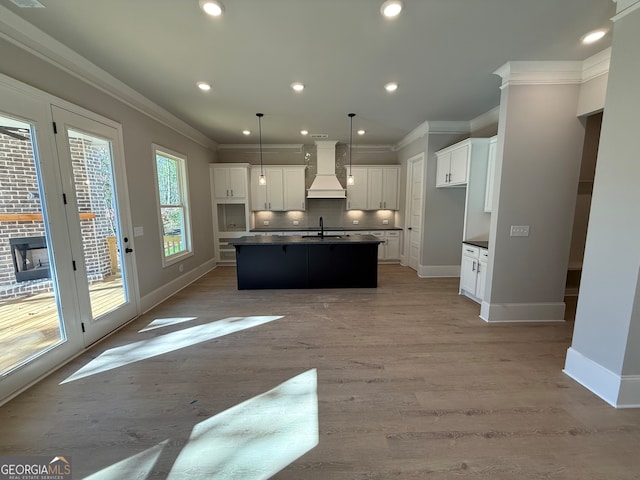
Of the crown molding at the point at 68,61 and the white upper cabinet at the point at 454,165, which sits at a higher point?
the crown molding at the point at 68,61

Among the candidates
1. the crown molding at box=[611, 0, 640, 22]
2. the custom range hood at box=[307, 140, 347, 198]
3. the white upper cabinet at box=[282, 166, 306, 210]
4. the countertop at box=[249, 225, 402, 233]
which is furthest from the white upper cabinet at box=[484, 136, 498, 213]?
the white upper cabinet at box=[282, 166, 306, 210]

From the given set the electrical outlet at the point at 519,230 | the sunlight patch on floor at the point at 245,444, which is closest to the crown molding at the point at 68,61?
the sunlight patch on floor at the point at 245,444

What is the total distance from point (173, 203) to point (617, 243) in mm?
5402

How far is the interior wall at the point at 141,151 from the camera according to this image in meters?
2.11

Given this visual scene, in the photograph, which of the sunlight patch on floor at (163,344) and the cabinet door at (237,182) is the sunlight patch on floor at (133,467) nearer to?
the sunlight patch on floor at (163,344)

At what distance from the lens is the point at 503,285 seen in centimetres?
303

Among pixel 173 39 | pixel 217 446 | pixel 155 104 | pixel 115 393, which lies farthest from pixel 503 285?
pixel 155 104

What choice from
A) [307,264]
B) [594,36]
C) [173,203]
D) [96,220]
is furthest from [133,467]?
[594,36]

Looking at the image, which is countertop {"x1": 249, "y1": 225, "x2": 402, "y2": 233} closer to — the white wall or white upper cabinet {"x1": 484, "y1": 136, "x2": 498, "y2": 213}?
white upper cabinet {"x1": 484, "y1": 136, "x2": 498, "y2": 213}

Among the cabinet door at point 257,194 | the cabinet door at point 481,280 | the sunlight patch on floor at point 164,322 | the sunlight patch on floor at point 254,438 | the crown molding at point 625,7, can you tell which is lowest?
the sunlight patch on floor at point 254,438

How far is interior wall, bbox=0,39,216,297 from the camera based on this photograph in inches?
82.9

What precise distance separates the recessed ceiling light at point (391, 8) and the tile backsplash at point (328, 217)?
4658mm

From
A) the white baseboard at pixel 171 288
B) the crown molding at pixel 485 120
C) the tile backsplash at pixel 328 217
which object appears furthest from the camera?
the tile backsplash at pixel 328 217

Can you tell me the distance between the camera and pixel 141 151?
3.44 meters
